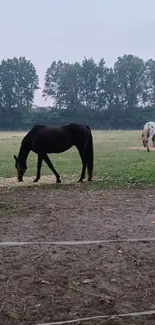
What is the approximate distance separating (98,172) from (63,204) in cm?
499

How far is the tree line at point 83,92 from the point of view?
71.3 meters

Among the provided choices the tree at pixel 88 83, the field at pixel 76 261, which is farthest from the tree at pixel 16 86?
the field at pixel 76 261

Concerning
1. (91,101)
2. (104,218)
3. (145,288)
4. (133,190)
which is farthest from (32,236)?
(91,101)

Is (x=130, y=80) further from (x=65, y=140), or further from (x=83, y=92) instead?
(x=65, y=140)

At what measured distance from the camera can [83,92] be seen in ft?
263

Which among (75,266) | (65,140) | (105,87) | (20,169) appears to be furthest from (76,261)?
(105,87)

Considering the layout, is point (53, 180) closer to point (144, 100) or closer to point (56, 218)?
point (56, 218)

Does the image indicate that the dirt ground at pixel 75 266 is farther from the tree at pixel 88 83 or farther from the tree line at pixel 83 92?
the tree at pixel 88 83

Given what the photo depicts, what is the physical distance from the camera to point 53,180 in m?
11.0

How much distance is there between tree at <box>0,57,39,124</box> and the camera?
Result: 73562mm

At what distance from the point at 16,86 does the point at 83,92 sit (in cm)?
1357

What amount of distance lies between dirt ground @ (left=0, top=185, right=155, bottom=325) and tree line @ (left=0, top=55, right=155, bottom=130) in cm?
6354

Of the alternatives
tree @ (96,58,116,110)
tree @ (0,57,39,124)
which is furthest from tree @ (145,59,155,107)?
tree @ (0,57,39,124)

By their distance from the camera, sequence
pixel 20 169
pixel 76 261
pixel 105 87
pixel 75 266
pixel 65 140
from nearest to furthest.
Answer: pixel 75 266, pixel 76 261, pixel 65 140, pixel 20 169, pixel 105 87
